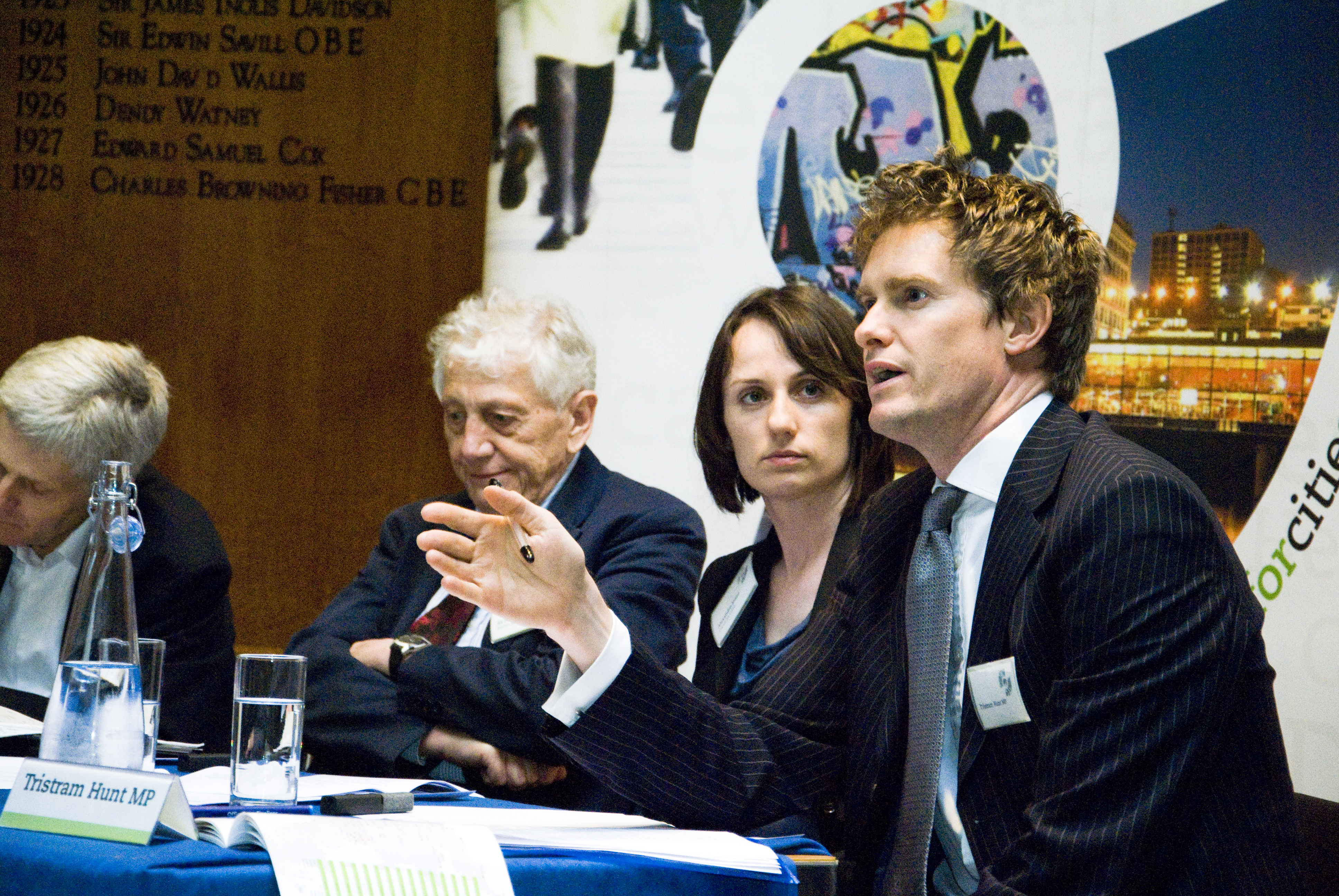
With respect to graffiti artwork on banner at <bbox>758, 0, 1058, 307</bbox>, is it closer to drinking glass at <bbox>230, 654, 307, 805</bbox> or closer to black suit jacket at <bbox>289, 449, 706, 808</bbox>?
black suit jacket at <bbox>289, 449, 706, 808</bbox>

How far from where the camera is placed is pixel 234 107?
12.0 ft

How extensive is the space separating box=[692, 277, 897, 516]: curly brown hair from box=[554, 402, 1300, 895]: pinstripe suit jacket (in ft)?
2.36

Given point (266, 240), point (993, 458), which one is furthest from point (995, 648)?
point (266, 240)

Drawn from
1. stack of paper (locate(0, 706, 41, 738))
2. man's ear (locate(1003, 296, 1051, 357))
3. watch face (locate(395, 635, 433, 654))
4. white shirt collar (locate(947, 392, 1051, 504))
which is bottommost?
stack of paper (locate(0, 706, 41, 738))

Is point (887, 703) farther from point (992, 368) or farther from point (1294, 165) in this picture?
point (1294, 165)

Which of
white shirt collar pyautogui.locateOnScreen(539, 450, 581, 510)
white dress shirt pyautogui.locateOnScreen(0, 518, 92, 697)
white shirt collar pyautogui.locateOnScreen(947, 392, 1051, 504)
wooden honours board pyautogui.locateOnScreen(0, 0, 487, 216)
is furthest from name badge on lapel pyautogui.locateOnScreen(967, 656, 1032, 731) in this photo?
wooden honours board pyautogui.locateOnScreen(0, 0, 487, 216)

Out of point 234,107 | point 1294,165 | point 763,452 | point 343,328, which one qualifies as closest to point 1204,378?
point 1294,165

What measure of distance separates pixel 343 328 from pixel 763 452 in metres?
1.70

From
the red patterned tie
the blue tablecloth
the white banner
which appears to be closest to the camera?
the blue tablecloth

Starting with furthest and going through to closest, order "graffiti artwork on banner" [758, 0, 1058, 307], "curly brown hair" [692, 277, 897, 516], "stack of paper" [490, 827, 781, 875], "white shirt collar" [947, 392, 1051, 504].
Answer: "graffiti artwork on banner" [758, 0, 1058, 307], "curly brown hair" [692, 277, 897, 516], "white shirt collar" [947, 392, 1051, 504], "stack of paper" [490, 827, 781, 875]

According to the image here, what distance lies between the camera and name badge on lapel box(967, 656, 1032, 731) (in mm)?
1506

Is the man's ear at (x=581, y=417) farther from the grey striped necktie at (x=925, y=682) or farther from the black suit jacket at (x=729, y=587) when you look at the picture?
the grey striped necktie at (x=925, y=682)

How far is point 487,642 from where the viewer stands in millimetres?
2211

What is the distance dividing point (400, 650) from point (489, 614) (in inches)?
6.5
